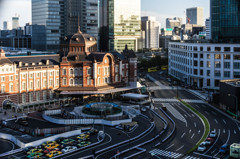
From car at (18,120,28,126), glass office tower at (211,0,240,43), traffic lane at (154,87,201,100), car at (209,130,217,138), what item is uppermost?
glass office tower at (211,0,240,43)

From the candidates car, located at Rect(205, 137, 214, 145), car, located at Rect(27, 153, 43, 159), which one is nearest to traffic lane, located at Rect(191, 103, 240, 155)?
car, located at Rect(205, 137, 214, 145)

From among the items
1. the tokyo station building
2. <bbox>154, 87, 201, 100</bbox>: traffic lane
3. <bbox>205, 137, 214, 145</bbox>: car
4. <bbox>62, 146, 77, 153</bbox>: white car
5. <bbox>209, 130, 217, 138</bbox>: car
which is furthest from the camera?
<bbox>154, 87, 201, 100</bbox>: traffic lane

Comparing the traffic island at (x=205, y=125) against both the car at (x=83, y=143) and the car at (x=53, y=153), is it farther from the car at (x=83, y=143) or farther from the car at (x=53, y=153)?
the car at (x=53, y=153)

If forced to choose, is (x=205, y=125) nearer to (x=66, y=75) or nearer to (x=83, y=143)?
(x=83, y=143)

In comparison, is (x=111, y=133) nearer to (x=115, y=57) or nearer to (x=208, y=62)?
(x=115, y=57)

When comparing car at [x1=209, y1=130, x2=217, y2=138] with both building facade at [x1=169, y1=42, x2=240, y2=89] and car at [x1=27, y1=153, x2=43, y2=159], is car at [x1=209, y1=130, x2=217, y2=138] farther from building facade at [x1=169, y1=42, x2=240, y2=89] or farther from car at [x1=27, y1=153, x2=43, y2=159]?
building facade at [x1=169, y1=42, x2=240, y2=89]

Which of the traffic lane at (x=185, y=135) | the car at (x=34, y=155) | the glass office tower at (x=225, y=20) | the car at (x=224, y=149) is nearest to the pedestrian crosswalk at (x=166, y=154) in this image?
the traffic lane at (x=185, y=135)
